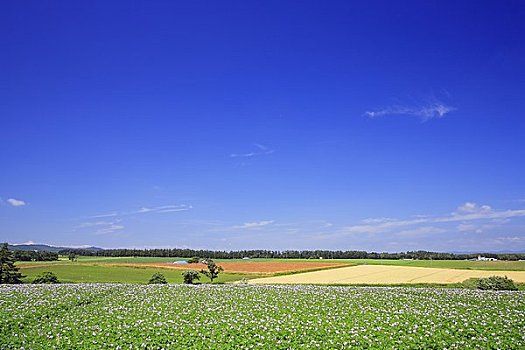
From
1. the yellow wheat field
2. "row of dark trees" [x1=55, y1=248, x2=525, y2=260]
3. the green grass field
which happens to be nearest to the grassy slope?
the green grass field

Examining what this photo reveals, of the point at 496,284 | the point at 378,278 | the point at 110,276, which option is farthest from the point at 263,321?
the point at 110,276

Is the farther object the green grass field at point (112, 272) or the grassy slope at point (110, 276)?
the green grass field at point (112, 272)

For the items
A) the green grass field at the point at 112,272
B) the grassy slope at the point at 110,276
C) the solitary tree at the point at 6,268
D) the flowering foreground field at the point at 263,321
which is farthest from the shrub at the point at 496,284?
the solitary tree at the point at 6,268

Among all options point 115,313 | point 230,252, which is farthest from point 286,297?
point 230,252

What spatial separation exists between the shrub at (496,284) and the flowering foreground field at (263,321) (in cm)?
1139

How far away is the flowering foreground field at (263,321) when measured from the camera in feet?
53.2

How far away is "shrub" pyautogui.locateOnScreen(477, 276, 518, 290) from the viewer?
3598 cm

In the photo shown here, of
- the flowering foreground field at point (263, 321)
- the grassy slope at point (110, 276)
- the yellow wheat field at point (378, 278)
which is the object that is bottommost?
the grassy slope at point (110, 276)

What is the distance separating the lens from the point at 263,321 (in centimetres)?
1894

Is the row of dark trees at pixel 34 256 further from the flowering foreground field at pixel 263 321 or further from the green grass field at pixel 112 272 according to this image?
the flowering foreground field at pixel 263 321

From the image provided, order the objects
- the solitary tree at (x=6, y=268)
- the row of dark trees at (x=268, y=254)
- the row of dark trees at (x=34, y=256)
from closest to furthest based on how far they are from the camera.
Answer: the solitary tree at (x=6, y=268) → the row of dark trees at (x=34, y=256) → the row of dark trees at (x=268, y=254)

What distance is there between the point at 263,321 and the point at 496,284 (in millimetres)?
28119

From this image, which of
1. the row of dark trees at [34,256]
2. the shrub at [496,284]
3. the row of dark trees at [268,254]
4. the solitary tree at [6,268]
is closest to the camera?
the shrub at [496,284]

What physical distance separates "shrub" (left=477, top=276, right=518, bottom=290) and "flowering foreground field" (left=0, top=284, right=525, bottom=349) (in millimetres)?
11394
